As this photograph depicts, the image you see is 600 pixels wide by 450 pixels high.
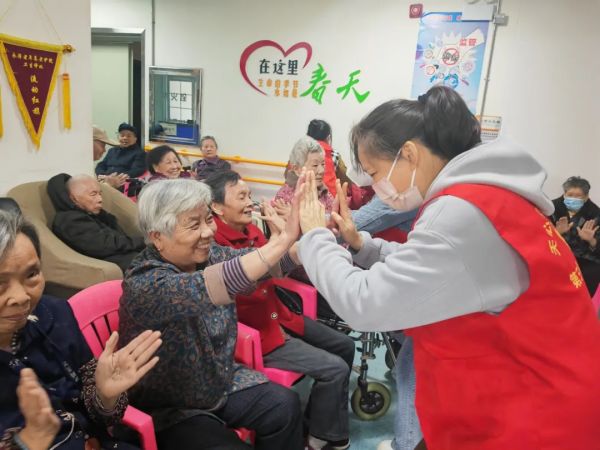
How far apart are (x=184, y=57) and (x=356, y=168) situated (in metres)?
4.60

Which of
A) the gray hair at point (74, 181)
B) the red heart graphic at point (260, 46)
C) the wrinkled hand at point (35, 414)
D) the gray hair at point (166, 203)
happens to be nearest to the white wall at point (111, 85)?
the red heart graphic at point (260, 46)

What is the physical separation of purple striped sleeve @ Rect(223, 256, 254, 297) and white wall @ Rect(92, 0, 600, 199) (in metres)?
3.53

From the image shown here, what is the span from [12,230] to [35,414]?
0.45 meters

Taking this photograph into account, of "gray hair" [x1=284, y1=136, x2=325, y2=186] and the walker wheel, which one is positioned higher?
"gray hair" [x1=284, y1=136, x2=325, y2=186]

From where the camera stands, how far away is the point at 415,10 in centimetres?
419

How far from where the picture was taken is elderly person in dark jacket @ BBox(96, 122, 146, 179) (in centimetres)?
478

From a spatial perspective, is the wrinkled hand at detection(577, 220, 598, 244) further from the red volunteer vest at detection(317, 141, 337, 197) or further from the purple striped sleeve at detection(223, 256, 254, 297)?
the purple striped sleeve at detection(223, 256, 254, 297)

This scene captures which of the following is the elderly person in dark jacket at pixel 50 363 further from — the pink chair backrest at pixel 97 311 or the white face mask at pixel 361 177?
the white face mask at pixel 361 177

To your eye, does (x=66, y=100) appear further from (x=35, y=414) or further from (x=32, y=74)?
(x=35, y=414)

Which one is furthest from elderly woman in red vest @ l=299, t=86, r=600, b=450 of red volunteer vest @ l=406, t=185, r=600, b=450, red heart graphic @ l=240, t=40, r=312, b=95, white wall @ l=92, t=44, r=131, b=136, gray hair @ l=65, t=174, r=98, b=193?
white wall @ l=92, t=44, r=131, b=136

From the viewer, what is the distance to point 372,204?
79.0 inches

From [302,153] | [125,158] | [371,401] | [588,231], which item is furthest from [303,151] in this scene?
[125,158]

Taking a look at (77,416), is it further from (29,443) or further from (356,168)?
(356,168)

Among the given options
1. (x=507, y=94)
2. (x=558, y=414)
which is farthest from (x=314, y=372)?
(x=507, y=94)
